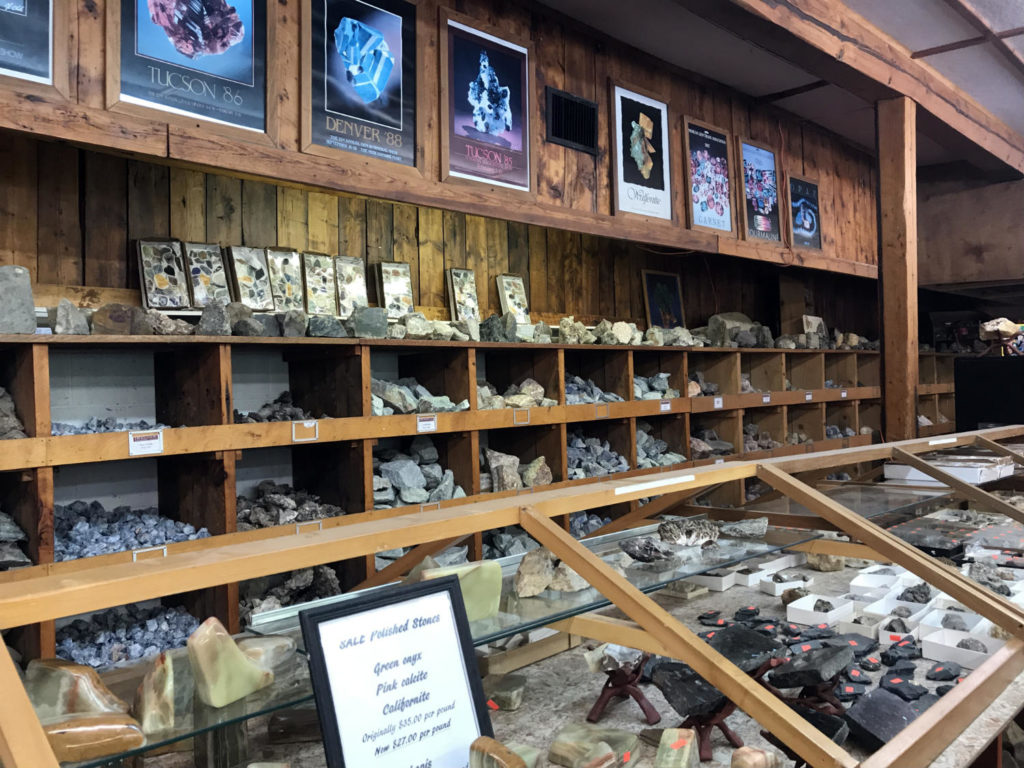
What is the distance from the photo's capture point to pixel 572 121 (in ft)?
14.3

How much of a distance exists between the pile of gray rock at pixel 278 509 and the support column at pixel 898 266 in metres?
3.59

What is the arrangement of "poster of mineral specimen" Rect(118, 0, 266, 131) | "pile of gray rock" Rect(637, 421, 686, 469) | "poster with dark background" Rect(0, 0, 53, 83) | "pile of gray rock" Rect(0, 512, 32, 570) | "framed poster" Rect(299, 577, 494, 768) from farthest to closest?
"pile of gray rock" Rect(637, 421, 686, 469), "poster of mineral specimen" Rect(118, 0, 266, 131), "pile of gray rock" Rect(0, 512, 32, 570), "poster with dark background" Rect(0, 0, 53, 83), "framed poster" Rect(299, 577, 494, 768)

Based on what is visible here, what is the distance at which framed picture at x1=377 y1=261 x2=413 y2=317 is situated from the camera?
4113 millimetres

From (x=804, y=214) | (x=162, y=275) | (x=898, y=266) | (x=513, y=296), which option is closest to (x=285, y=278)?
(x=162, y=275)

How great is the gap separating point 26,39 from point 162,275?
41.4 inches

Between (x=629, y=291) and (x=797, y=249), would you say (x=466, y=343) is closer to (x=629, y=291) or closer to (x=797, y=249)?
(x=629, y=291)

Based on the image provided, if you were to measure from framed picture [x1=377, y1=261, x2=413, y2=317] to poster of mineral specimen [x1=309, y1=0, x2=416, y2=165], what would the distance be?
30.4 inches

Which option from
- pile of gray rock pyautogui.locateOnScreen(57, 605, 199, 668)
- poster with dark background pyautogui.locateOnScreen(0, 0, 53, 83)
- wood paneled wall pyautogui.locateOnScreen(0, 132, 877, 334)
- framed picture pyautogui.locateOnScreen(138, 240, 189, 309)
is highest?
poster with dark background pyautogui.locateOnScreen(0, 0, 53, 83)

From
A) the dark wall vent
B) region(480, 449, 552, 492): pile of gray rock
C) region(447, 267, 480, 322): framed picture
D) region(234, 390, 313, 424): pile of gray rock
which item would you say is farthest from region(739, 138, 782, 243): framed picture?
region(234, 390, 313, 424): pile of gray rock

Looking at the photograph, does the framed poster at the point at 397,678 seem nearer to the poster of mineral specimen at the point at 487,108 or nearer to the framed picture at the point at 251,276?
the framed picture at the point at 251,276

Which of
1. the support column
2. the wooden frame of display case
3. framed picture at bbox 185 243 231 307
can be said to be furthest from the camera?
the support column

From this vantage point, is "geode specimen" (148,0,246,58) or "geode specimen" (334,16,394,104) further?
"geode specimen" (334,16,394,104)

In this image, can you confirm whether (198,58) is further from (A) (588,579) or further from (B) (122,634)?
(A) (588,579)

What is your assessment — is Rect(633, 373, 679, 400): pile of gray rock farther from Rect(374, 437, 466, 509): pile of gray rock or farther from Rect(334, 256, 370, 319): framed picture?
Rect(334, 256, 370, 319): framed picture
